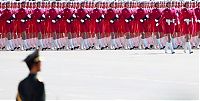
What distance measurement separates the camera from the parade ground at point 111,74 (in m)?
11.7

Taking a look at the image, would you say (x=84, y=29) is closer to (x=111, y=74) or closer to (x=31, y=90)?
(x=111, y=74)

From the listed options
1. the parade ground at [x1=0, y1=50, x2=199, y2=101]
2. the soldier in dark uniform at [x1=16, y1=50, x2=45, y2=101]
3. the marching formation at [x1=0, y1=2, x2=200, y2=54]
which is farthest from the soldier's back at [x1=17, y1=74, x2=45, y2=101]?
the marching formation at [x1=0, y1=2, x2=200, y2=54]

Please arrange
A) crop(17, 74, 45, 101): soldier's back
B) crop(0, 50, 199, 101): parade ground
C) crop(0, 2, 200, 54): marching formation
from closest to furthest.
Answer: crop(17, 74, 45, 101): soldier's back < crop(0, 50, 199, 101): parade ground < crop(0, 2, 200, 54): marching formation

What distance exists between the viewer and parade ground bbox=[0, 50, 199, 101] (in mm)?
11727

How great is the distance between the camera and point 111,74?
50.4ft

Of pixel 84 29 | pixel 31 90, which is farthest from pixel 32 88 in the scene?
pixel 84 29

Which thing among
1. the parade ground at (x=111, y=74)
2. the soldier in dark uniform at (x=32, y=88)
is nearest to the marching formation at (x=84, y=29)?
the parade ground at (x=111, y=74)

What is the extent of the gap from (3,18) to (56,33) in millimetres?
1842

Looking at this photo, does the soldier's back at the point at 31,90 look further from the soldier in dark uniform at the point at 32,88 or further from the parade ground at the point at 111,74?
the parade ground at the point at 111,74

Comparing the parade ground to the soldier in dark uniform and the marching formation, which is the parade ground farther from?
the soldier in dark uniform

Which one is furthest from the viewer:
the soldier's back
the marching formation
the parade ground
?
the marching formation

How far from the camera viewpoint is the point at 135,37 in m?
24.0

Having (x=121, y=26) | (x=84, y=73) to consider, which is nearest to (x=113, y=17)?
(x=121, y=26)

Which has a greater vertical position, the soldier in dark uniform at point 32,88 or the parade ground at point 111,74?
the soldier in dark uniform at point 32,88
